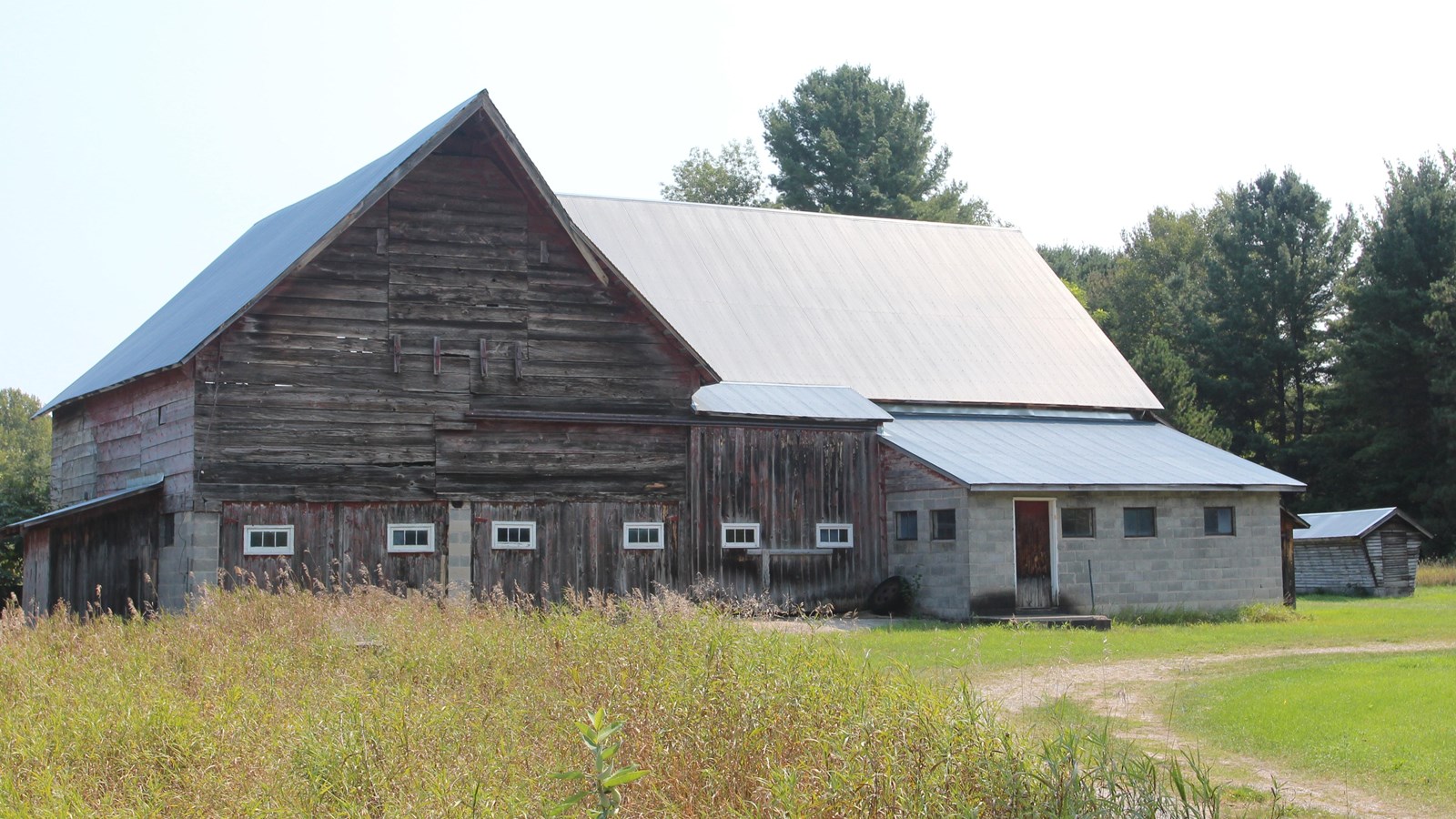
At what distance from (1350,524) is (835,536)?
62.6 feet

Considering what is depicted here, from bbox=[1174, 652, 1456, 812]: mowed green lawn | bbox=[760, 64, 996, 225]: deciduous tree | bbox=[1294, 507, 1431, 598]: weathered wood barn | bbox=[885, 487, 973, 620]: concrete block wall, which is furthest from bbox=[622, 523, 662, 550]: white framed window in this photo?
bbox=[760, 64, 996, 225]: deciduous tree

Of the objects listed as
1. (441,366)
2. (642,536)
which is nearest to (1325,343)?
(642,536)

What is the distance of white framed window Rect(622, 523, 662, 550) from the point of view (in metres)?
25.9

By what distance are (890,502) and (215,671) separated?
58.9ft

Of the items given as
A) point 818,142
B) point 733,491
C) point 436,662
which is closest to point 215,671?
point 436,662

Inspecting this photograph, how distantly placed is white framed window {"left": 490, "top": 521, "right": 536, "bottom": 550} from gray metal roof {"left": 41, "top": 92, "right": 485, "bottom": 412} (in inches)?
216

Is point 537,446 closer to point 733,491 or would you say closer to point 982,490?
point 733,491

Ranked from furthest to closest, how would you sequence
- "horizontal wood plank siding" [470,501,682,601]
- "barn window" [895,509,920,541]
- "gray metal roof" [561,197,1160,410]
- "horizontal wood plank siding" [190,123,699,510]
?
"gray metal roof" [561,197,1160,410] → "barn window" [895,509,920,541] → "horizontal wood plank siding" [470,501,682,601] → "horizontal wood plank siding" [190,123,699,510]

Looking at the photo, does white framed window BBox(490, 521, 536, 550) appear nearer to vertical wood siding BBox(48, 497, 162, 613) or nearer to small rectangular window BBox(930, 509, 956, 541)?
vertical wood siding BBox(48, 497, 162, 613)

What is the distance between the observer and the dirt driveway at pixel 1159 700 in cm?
1075

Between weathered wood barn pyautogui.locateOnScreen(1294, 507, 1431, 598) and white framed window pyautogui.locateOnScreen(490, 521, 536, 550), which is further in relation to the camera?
weathered wood barn pyautogui.locateOnScreen(1294, 507, 1431, 598)

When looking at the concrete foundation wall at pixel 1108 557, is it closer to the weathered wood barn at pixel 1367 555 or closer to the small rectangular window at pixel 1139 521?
the small rectangular window at pixel 1139 521

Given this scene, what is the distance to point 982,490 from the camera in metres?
26.2

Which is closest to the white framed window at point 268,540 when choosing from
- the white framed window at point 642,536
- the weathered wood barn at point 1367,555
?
the white framed window at point 642,536
